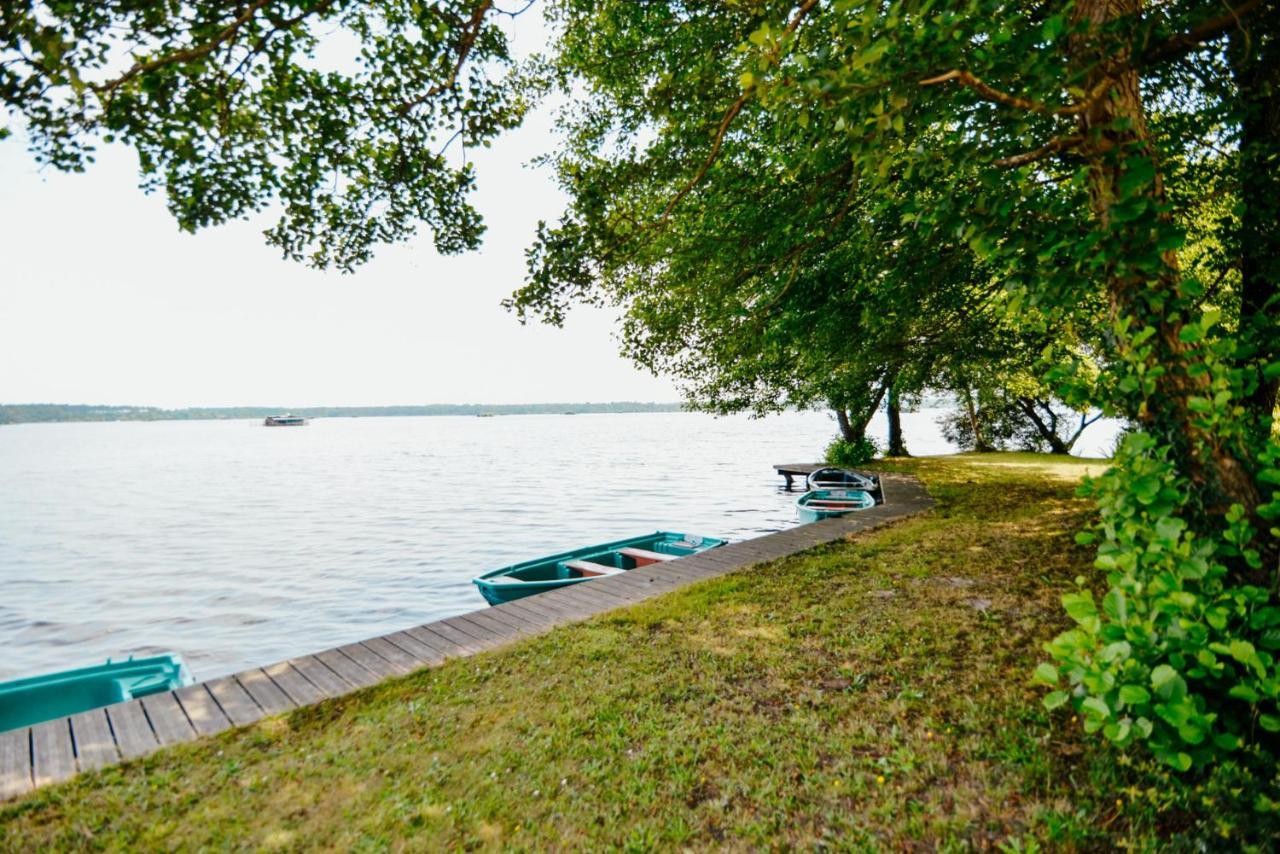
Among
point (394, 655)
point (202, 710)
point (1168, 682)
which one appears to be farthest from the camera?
point (394, 655)

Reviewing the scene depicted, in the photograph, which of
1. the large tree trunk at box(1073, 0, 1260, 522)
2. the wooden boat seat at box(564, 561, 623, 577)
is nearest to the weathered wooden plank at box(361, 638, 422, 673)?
the wooden boat seat at box(564, 561, 623, 577)

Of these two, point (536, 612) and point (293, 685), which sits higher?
point (536, 612)

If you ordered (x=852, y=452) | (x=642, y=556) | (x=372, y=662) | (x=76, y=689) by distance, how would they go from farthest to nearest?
(x=852, y=452), (x=642, y=556), (x=76, y=689), (x=372, y=662)

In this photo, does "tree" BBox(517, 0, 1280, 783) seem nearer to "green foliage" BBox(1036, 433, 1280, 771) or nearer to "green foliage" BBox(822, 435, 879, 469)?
"green foliage" BBox(1036, 433, 1280, 771)

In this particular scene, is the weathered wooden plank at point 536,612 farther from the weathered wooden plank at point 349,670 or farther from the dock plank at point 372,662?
the weathered wooden plank at point 349,670

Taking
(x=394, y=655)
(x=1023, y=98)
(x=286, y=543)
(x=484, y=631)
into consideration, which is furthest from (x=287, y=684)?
(x=286, y=543)

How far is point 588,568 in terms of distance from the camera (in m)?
10.8

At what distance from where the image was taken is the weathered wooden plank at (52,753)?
395 centimetres

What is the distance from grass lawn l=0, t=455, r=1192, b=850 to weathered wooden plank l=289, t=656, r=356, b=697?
275 mm

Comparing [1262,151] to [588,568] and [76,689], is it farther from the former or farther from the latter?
[76,689]

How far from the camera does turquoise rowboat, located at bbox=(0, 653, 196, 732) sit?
22.3 ft

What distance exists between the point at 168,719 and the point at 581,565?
6.82 metres

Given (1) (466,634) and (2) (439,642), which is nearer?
(2) (439,642)

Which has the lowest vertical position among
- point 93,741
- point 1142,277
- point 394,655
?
point 93,741
